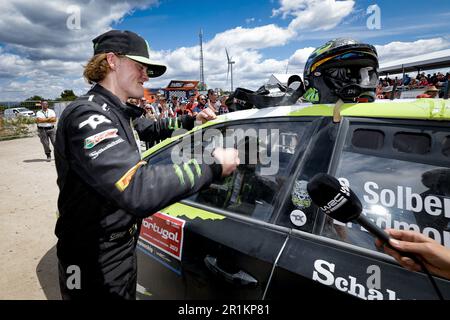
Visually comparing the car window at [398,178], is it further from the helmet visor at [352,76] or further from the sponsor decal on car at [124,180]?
the sponsor decal on car at [124,180]

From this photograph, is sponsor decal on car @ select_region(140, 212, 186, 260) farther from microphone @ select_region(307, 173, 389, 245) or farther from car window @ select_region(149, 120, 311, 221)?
microphone @ select_region(307, 173, 389, 245)

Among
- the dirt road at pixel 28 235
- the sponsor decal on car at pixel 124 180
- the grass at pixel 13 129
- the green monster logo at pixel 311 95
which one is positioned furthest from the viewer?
the grass at pixel 13 129

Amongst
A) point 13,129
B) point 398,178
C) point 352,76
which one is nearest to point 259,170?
point 398,178

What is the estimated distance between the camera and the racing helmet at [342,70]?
5.96ft

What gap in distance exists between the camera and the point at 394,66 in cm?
1518

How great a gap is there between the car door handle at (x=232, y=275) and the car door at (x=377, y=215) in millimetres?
114

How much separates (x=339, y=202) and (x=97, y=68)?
131 cm

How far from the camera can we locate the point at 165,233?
6.17ft

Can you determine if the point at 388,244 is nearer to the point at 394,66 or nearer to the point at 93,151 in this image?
the point at 93,151

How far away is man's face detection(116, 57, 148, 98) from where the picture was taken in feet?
5.01

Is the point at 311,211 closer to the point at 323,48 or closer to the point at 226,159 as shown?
the point at 226,159

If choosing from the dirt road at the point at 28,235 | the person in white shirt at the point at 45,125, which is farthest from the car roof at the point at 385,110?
the person in white shirt at the point at 45,125

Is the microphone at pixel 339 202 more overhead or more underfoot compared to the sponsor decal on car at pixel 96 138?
more underfoot

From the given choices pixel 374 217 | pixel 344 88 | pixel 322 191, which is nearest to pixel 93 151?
pixel 322 191
